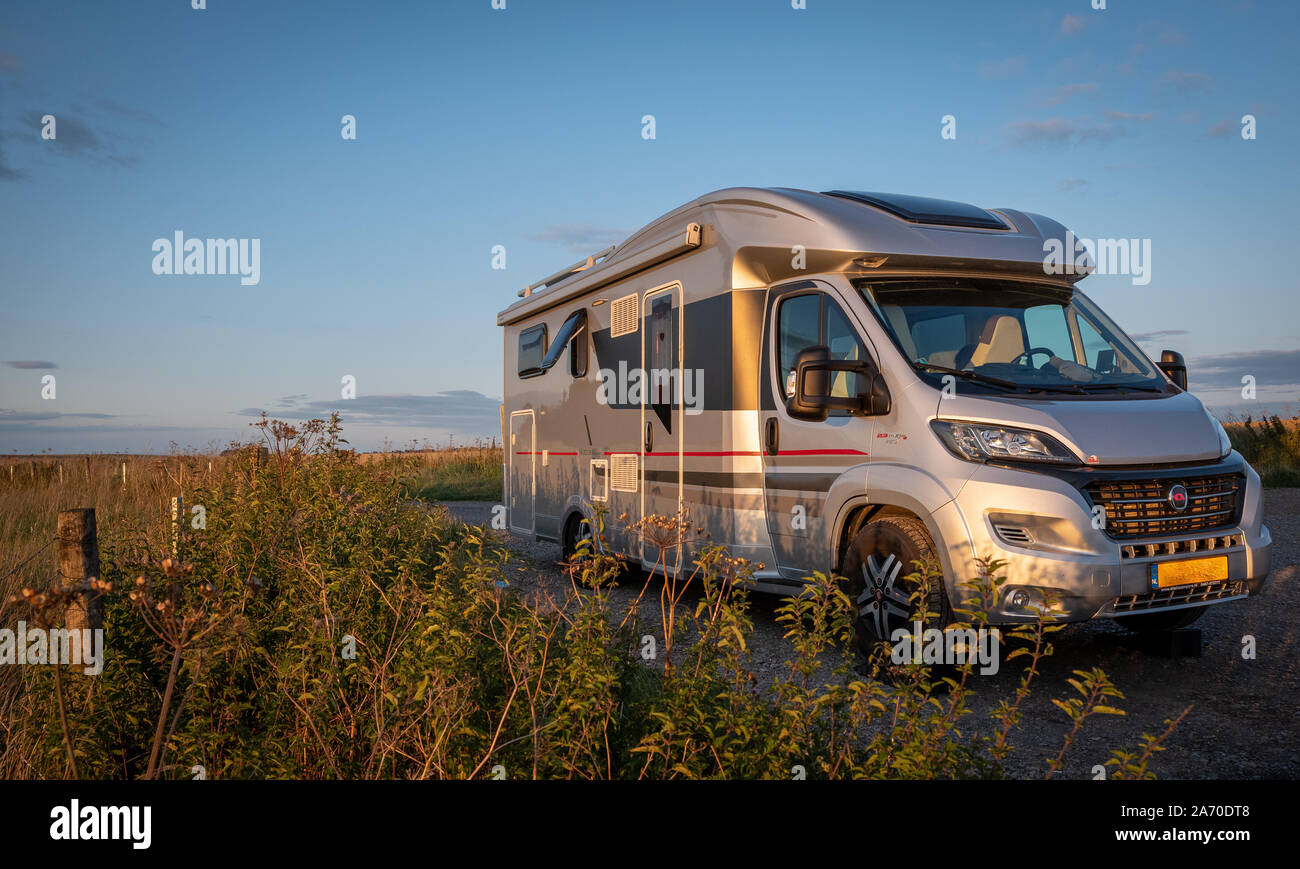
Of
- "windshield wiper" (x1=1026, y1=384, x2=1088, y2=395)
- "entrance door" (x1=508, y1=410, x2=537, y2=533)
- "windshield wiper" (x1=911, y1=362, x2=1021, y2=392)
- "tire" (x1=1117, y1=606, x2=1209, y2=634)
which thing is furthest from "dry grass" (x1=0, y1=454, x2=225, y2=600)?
"tire" (x1=1117, y1=606, x2=1209, y2=634)

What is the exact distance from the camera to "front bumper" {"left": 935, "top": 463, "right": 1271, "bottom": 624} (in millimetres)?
5020

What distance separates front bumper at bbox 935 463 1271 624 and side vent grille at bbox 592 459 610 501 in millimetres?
4326

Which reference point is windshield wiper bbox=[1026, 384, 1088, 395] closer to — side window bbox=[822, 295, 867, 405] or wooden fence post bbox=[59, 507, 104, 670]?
side window bbox=[822, 295, 867, 405]

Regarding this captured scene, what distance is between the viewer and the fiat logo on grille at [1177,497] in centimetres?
530

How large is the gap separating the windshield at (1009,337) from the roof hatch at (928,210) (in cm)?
48

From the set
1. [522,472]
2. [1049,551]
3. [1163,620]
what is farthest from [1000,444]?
[522,472]

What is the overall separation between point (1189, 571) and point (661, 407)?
4.19 meters

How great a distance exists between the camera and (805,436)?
649 cm

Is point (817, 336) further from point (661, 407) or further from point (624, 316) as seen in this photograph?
point (624, 316)

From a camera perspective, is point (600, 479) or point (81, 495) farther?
point (81, 495)

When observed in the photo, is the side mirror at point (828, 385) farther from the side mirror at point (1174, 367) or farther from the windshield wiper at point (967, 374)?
the side mirror at point (1174, 367)

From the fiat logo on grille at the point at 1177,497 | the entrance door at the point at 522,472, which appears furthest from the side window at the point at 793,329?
the entrance door at the point at 522,472
